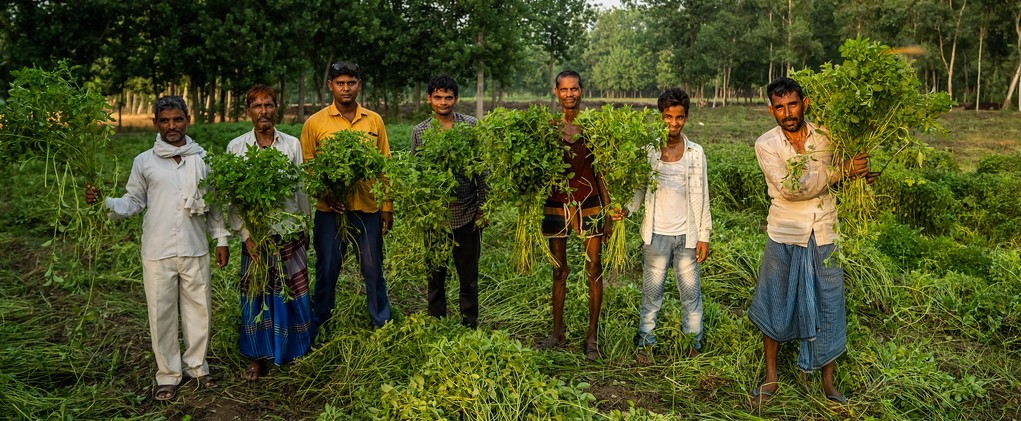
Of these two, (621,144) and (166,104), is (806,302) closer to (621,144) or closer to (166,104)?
(621,144)

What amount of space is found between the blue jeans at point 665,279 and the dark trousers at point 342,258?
72.3 inches

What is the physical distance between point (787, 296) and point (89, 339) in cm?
497

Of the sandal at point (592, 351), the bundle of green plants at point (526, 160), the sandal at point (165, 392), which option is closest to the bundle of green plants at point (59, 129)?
the sandal at point (165, 392)

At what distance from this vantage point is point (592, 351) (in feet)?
15.0

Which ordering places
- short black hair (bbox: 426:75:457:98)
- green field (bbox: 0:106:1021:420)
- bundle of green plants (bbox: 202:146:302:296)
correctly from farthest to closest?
short black hair (bbox: 426:75:457:98)
bundle of green plants (bbox: 202:146:302:296)
green field (bbox: 0:106:1021:420)

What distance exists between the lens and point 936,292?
570 cm

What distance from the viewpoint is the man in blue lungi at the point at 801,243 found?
3729mm

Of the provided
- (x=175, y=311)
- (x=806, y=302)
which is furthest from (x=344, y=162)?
(x=806, y=302)

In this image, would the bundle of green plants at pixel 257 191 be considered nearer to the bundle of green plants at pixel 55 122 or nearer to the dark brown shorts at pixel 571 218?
the bundle of green plants at pixel 55 122

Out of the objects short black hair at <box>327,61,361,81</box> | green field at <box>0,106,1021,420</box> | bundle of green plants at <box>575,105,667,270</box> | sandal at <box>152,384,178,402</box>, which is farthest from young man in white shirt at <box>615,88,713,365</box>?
sandal at <box>152,384,178,402</box>

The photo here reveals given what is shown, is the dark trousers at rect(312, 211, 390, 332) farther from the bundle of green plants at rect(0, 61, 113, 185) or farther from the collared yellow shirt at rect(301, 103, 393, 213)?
the bundle of green plants at rect(0, 61, 113, 185)

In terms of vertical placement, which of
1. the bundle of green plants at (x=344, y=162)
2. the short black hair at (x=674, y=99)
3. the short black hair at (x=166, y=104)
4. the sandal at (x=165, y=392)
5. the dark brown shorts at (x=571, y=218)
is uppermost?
the short black hair at (x=674, y=99)

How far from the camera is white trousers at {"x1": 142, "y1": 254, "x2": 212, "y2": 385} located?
3992 mm

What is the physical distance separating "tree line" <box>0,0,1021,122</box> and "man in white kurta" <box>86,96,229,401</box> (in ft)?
45.1
